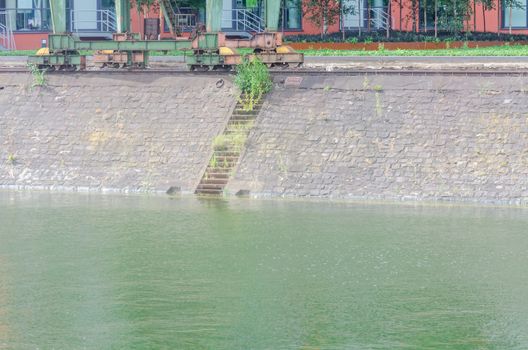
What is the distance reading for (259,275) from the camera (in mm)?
25219

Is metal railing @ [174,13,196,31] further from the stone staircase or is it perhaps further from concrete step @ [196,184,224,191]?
concrete step @ [196,184,224,191]

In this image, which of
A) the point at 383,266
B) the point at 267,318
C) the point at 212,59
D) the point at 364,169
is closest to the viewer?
the point at 267,318

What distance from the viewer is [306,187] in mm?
35250

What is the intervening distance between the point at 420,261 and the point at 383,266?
96cm

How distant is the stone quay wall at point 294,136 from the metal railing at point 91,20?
19555 mm

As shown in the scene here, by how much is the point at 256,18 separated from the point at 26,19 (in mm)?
10637

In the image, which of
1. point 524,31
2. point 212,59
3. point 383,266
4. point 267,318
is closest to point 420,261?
point 383,266

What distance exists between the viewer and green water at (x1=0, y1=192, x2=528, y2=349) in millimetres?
20844

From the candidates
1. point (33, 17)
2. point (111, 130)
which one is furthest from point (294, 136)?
point (33, 17)

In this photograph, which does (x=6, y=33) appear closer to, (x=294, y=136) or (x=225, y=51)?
(x=225, y=51)

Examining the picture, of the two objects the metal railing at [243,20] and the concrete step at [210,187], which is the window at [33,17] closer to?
the metal railing at [243,20]

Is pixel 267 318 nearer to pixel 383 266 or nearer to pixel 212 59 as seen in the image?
pixel 383 266

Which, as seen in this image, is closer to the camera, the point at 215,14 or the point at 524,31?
the point at 215,14

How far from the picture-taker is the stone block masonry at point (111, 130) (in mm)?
37094
